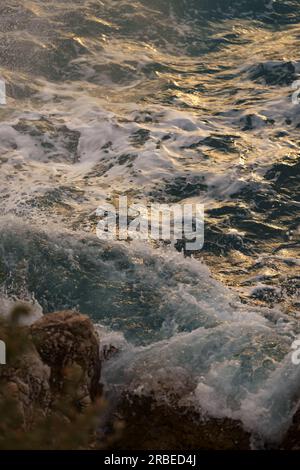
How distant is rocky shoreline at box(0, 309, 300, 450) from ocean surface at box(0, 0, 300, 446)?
0.45 feet

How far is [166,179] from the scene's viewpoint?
10328 mm

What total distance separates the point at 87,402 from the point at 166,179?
543cm

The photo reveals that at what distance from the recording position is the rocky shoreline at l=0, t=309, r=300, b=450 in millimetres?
5117

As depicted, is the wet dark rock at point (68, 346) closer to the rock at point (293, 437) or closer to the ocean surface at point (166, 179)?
the ocean surface at point (166, 179)

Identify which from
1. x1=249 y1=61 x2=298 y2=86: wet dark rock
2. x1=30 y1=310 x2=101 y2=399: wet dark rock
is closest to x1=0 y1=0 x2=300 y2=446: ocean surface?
x1=249 y1=61 x2=298 y2=86: wet dark rock

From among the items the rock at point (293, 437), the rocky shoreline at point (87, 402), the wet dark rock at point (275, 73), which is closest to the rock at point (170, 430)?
the rocky shoreline at point (87, 402)

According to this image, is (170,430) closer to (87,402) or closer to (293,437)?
(87,402)

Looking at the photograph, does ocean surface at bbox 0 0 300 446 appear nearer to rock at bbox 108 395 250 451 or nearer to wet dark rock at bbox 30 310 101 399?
rock at bbox 108 395 250 451

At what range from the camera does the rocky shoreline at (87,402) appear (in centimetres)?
512

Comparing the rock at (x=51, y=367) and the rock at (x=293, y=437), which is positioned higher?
the rock at (x=51, y=367)

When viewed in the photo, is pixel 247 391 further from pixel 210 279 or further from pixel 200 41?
pixel 200 41

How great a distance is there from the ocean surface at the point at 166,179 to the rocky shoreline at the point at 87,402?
138 millimetres

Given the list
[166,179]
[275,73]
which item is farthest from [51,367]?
[275,73]
